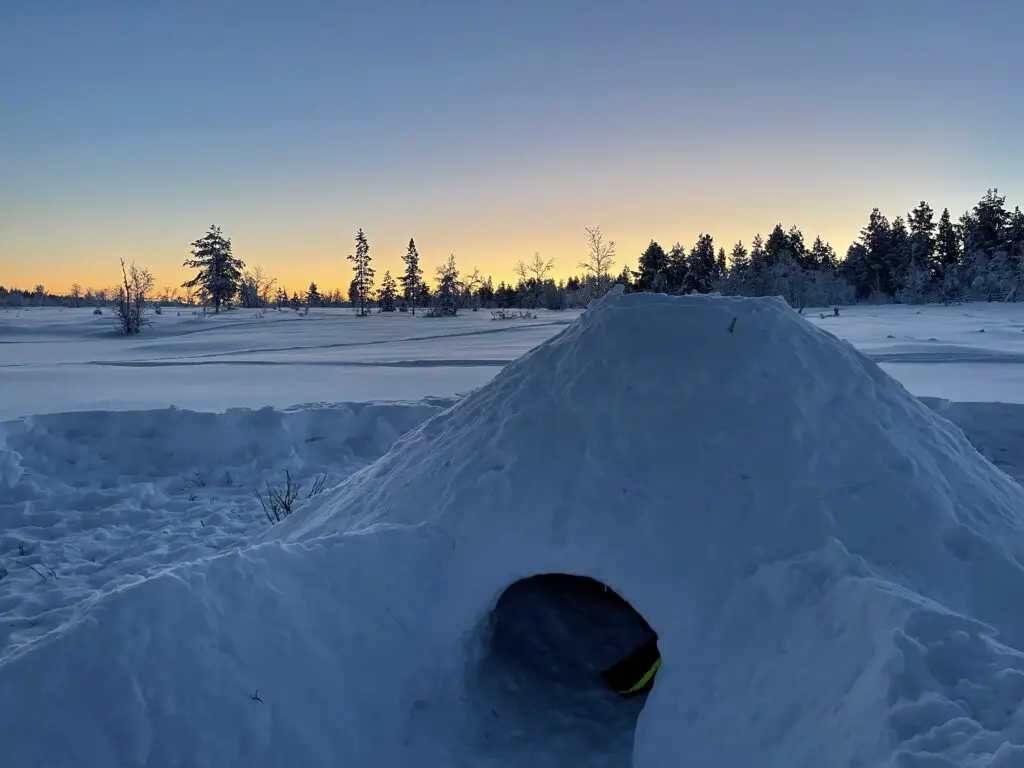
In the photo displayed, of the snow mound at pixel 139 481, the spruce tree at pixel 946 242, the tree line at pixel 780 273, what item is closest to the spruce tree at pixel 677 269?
the tree line at pixel 780 273

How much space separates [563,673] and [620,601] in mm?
655

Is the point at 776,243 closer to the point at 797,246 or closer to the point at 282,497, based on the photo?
the point at 797,246

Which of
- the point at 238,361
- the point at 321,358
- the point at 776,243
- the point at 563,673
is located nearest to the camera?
the point at 563,673

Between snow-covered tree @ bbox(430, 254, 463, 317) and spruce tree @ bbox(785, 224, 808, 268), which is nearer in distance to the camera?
snow-covered tree @ bbox(430, 254, 463, 317)

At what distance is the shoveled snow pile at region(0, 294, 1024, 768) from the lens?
2.26m

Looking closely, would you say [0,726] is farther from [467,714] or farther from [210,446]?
[210,446]

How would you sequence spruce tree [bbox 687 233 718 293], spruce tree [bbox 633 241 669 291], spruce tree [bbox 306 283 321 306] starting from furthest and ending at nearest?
spruce tree [bbox 306 283 321 306]
spruce tree [bbox 687 233 718 293]
spruce tree [bbox 633 241 669 291]

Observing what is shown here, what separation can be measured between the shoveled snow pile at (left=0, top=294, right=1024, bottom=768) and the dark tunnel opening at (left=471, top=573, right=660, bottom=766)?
0.06ft

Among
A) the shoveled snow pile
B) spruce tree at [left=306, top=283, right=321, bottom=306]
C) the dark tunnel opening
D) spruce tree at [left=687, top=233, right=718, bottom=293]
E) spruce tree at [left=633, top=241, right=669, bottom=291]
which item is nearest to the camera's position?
the shoveled snow pile

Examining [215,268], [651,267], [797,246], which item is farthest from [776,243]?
[215,268]

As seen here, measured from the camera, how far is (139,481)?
286 inches

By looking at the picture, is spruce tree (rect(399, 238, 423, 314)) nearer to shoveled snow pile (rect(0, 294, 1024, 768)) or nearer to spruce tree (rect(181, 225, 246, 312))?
spruce tree (rect(181, 225, 246, 312))

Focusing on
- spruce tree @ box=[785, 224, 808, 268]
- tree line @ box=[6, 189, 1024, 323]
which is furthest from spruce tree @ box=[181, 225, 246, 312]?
spruce tree @ box=[785, 224, 808, 268]

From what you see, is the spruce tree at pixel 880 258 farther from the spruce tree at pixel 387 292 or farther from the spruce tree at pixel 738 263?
the spruce tree at pixel 387 292
